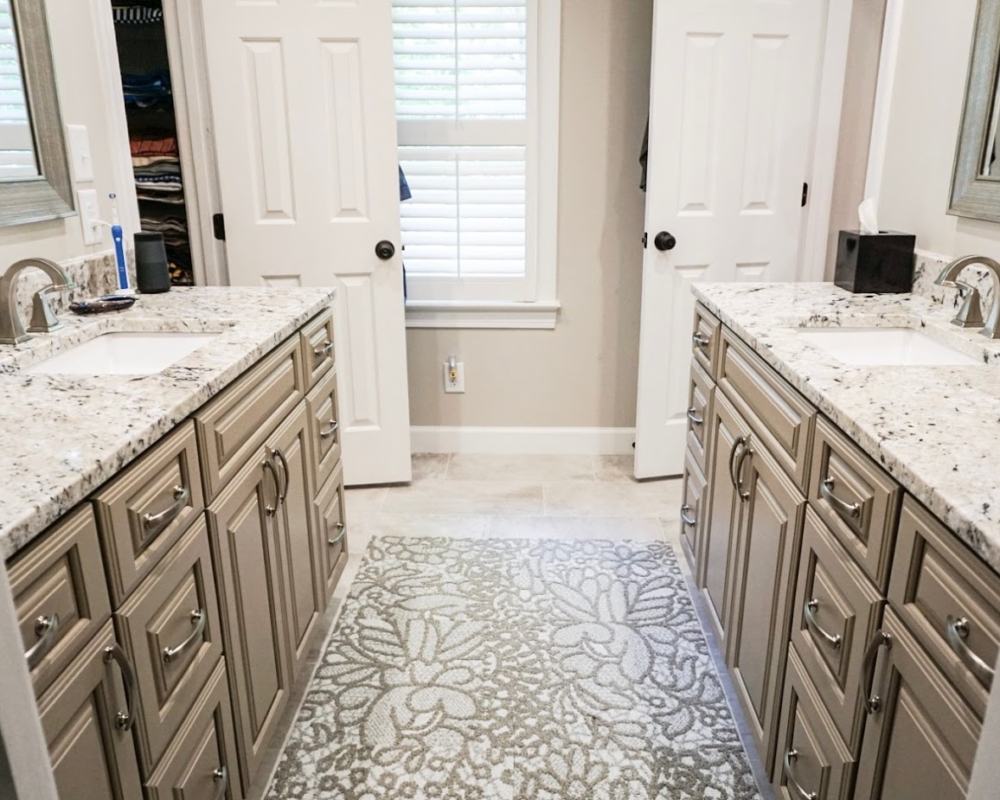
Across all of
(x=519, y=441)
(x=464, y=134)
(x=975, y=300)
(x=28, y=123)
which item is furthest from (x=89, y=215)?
(x=975, y=300)

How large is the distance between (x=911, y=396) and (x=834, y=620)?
0.37 metres

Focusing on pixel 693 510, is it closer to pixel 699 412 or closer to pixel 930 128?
pixel 699 412

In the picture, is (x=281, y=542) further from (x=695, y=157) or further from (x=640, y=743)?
(x=695, y=157)

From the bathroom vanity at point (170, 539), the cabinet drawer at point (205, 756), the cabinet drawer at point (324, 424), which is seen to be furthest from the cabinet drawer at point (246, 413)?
the cabinet drawer at point (205, 756)

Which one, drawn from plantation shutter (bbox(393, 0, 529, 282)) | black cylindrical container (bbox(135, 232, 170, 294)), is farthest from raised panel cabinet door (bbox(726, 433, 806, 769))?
plantation shutter (bbox(393, 0, 529, 282))

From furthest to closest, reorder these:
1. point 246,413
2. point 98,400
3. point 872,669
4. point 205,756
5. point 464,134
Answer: point 464,134 < point 246,413 < point 205,756 < point 98,400 < point 872,669

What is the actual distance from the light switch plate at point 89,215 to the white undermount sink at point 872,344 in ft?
5.69

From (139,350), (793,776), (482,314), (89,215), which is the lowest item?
(793,776)

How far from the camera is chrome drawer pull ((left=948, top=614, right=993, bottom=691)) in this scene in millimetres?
819

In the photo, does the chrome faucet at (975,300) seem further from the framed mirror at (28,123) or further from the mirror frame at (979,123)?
the framed mirror at (28,123)

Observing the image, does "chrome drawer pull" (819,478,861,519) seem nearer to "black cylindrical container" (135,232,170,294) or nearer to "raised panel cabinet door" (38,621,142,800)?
"raised panel cabinet door" (38,621,142,800)

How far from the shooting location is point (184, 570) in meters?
1.23

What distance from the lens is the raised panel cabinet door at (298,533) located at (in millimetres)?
1729

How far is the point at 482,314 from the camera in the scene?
3297 mm
